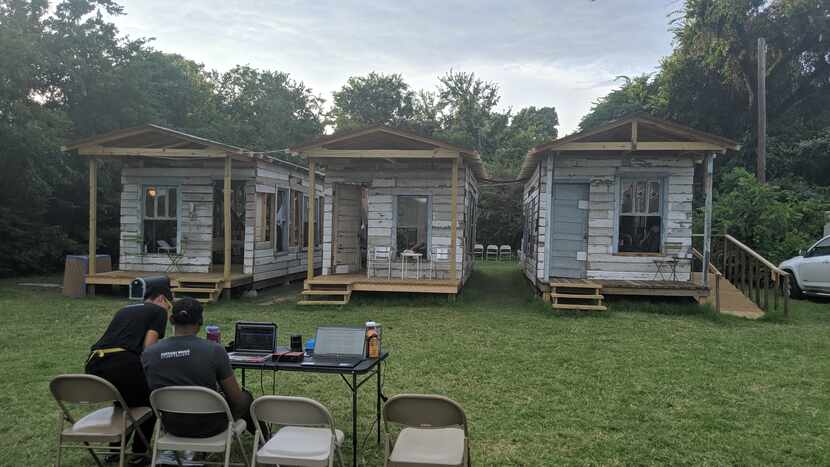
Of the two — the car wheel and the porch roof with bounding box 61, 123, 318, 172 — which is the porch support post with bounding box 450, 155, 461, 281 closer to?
the porch roof with bounding box 61, 123, 318, 172

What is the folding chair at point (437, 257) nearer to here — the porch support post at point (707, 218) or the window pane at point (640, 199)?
the window pane at point (640, 199)

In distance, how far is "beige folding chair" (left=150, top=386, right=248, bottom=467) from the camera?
3.30 m

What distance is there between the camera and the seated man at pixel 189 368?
346cm

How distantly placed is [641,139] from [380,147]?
16.9ft

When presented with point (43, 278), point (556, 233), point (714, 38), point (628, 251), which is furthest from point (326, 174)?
point (714, 38)

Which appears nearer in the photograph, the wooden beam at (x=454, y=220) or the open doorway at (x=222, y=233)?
the wooden beam at (x=454, y=220)

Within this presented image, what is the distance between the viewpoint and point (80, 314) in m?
10.1

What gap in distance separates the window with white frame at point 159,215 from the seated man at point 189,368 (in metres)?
10.3

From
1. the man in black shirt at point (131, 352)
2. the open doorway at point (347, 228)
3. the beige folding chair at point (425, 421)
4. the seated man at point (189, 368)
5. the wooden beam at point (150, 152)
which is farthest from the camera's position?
the open doorway at point (347, 228)

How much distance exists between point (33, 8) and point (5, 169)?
17.2ft

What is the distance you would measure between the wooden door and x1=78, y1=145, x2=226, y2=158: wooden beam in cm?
274

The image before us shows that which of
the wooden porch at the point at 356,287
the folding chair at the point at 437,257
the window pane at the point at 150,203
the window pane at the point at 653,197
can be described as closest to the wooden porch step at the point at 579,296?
the wooden porch at the point at 356,287

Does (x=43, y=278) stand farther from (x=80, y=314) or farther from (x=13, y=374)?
(x=13, y=374)

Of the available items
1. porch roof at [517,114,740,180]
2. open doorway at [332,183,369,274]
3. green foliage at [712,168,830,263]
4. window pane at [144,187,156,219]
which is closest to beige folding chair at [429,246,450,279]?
open doorway at [332,183,369,274]
